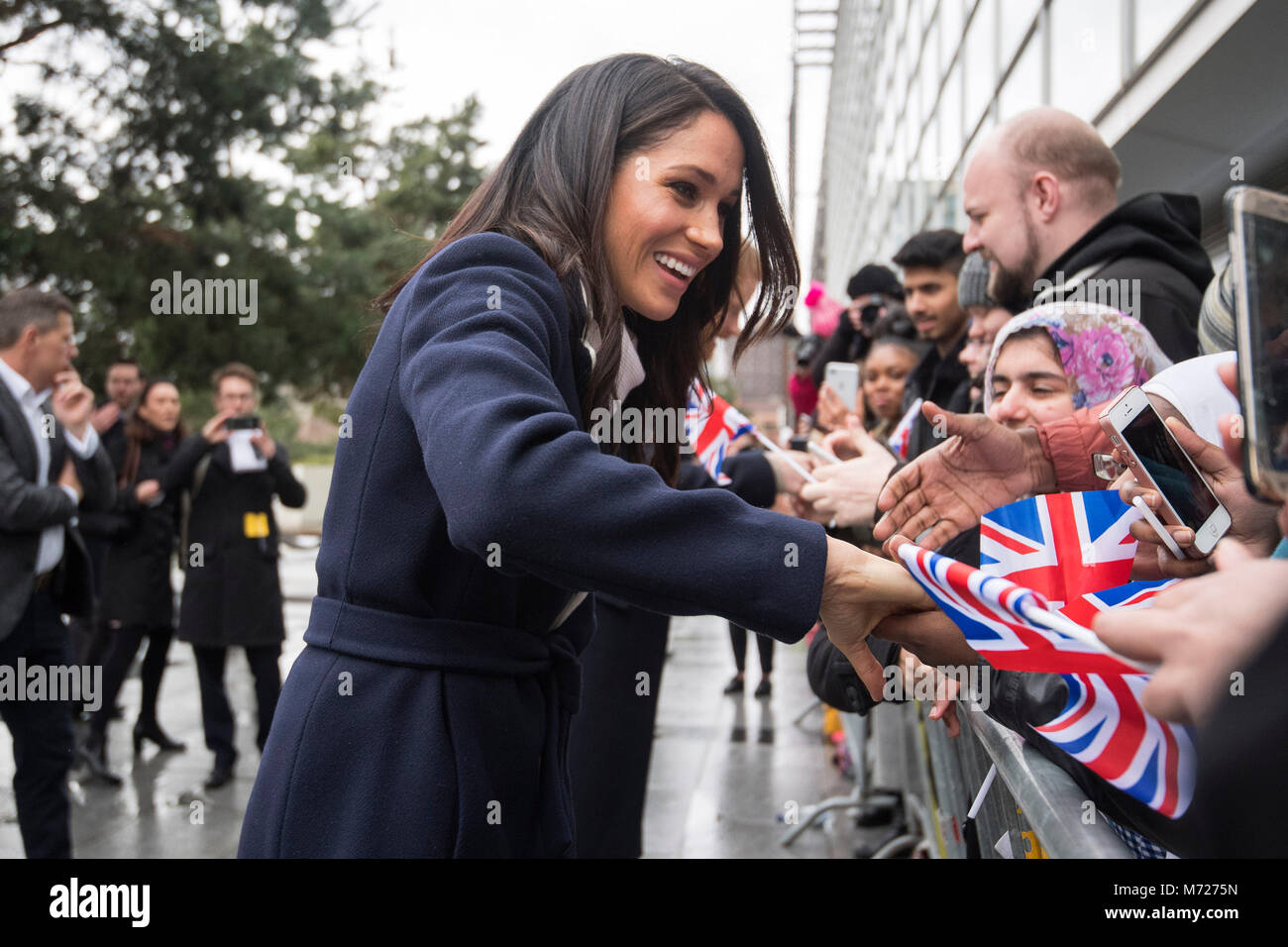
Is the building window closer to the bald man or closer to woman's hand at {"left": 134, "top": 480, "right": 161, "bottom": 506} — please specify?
the bald man

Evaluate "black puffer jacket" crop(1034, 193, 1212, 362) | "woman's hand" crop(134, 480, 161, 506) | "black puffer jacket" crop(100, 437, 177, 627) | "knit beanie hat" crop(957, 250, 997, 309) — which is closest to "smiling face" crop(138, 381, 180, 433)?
"black puffer jacket" crop(100, 437, 177, 627)

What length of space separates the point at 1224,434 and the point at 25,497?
150 inches

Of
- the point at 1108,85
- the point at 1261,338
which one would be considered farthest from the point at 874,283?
the point at 1261,338

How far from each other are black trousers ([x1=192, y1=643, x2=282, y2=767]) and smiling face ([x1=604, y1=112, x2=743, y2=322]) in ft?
14.5

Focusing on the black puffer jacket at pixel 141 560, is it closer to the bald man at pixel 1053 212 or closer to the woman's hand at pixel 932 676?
the bald man at pixel 1053 212

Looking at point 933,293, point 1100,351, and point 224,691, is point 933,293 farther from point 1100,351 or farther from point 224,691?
point 224,691

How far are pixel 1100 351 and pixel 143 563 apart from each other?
5314mm

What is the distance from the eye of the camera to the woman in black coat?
20.1ft

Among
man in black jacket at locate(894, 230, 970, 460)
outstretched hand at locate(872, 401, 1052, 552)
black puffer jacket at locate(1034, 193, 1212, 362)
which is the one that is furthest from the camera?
man in black jacket at locate(894, 230, 970, 460)

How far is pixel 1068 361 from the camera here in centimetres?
240

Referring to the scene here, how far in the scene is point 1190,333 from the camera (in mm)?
2594

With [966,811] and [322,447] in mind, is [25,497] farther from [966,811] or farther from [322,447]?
[322,447]
